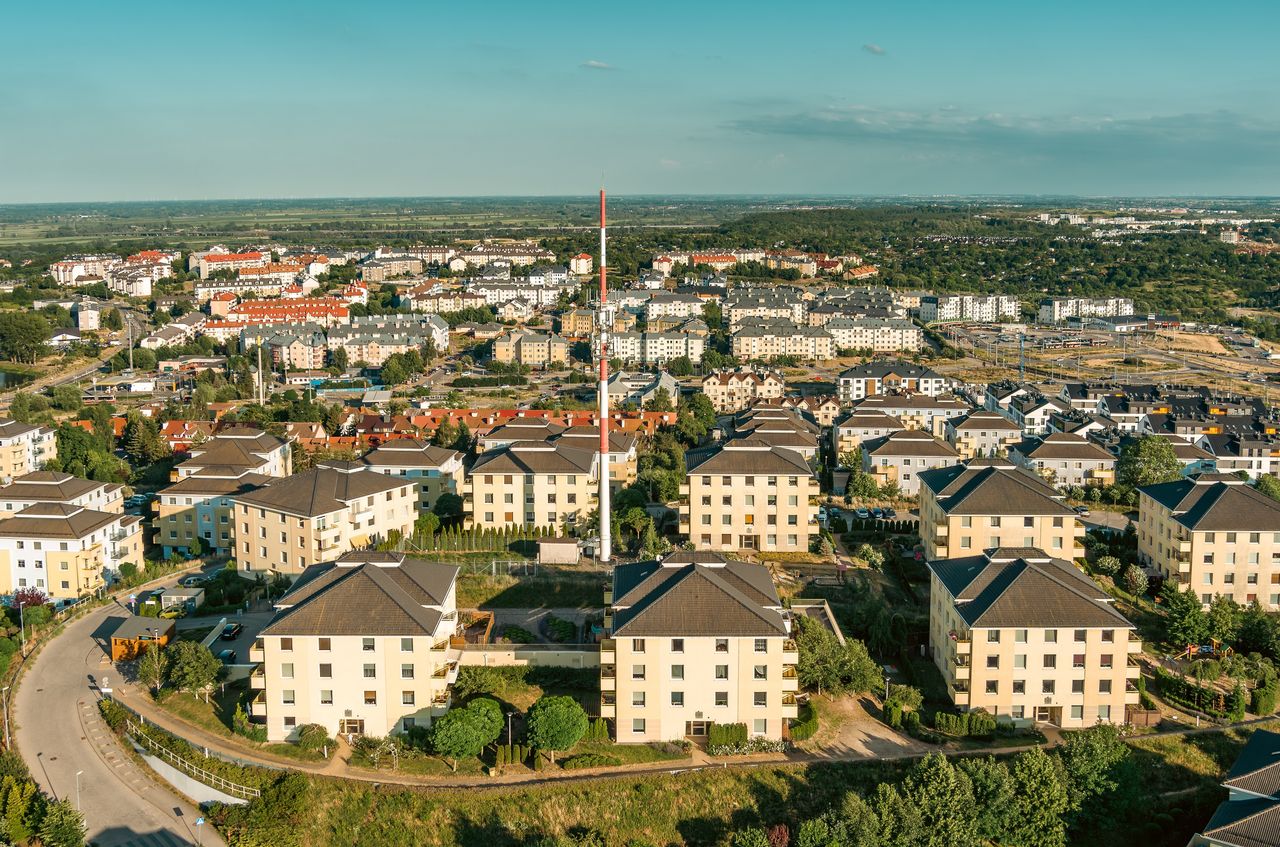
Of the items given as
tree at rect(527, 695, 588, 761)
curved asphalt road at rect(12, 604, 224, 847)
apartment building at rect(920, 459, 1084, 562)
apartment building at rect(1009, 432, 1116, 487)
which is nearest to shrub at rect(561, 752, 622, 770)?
tree at rect(527, 695, 588, 761)

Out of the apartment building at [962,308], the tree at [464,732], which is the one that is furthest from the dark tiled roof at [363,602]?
the apartment building at [962,308]

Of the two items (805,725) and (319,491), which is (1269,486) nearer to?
(805,725)

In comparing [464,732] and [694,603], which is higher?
[694,603]

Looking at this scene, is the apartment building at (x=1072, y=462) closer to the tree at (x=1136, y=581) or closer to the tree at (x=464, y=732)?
the tree at (x=1136, y=581)

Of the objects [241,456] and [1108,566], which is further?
[241,456]

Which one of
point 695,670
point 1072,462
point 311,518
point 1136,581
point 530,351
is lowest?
point 1136,581

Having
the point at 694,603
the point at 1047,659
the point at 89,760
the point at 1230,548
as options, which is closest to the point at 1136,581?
the point at 1230,548
